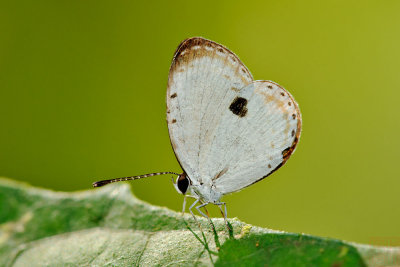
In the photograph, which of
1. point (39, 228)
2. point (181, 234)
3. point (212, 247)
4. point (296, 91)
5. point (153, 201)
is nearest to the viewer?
point (212, 247)

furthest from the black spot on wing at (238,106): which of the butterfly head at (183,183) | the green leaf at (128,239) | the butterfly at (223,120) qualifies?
the green leaf at (128,239)

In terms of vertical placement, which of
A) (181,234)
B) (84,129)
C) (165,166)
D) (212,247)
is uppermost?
(84,129)

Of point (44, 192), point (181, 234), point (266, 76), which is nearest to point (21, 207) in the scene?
point (44, 192)

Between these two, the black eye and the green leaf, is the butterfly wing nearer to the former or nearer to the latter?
the black eye

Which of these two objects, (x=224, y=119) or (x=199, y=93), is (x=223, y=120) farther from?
(x=199, y=93)

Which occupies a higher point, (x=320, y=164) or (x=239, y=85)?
(x=239, y=85)

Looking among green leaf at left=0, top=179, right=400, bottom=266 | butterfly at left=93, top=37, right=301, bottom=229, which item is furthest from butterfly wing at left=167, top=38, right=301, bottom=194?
green leaf at left=0, top=179, right=400, bottom=266

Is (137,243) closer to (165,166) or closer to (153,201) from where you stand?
(153,201)
